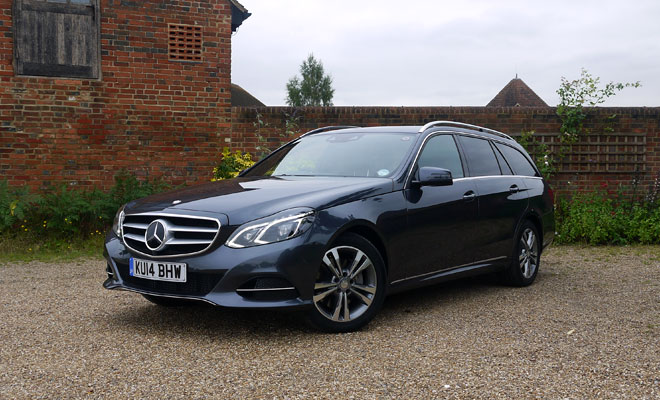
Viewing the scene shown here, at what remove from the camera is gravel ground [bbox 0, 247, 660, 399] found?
3459mm

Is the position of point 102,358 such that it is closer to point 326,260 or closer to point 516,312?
point 326,260

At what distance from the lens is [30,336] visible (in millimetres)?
4570

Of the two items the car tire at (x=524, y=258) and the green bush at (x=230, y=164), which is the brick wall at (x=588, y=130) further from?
the car tire at (x=524, y=258)

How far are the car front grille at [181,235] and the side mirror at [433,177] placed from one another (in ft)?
5.58

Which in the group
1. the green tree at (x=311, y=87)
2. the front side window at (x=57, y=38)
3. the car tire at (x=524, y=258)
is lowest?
the car tire at (x=524, y=258)

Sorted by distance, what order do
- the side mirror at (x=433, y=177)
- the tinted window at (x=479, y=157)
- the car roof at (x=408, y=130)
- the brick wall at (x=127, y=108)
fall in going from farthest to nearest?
the brick wall at (x=127, y=108) → the tinted window at (x=479, y=157) → the car roof at (x=408, y=130) → the side mirror at (x=433, y=177)

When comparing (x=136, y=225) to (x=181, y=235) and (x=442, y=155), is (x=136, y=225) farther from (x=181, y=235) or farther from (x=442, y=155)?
(x=442, y=155)

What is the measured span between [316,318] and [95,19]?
7.84 m

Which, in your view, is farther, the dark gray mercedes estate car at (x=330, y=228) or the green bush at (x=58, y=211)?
the green bush at (x=58, y=211)

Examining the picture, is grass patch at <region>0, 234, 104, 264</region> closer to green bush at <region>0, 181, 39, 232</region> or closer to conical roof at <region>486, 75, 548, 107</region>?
green bush at <region>0, 181, 39, 232</region>

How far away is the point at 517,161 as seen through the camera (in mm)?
7105

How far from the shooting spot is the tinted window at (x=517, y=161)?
690cm

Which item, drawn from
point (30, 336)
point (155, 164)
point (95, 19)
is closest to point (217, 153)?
point (155, 164)

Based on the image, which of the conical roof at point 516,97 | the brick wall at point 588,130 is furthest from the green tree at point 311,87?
the brick wall at point 588,130
